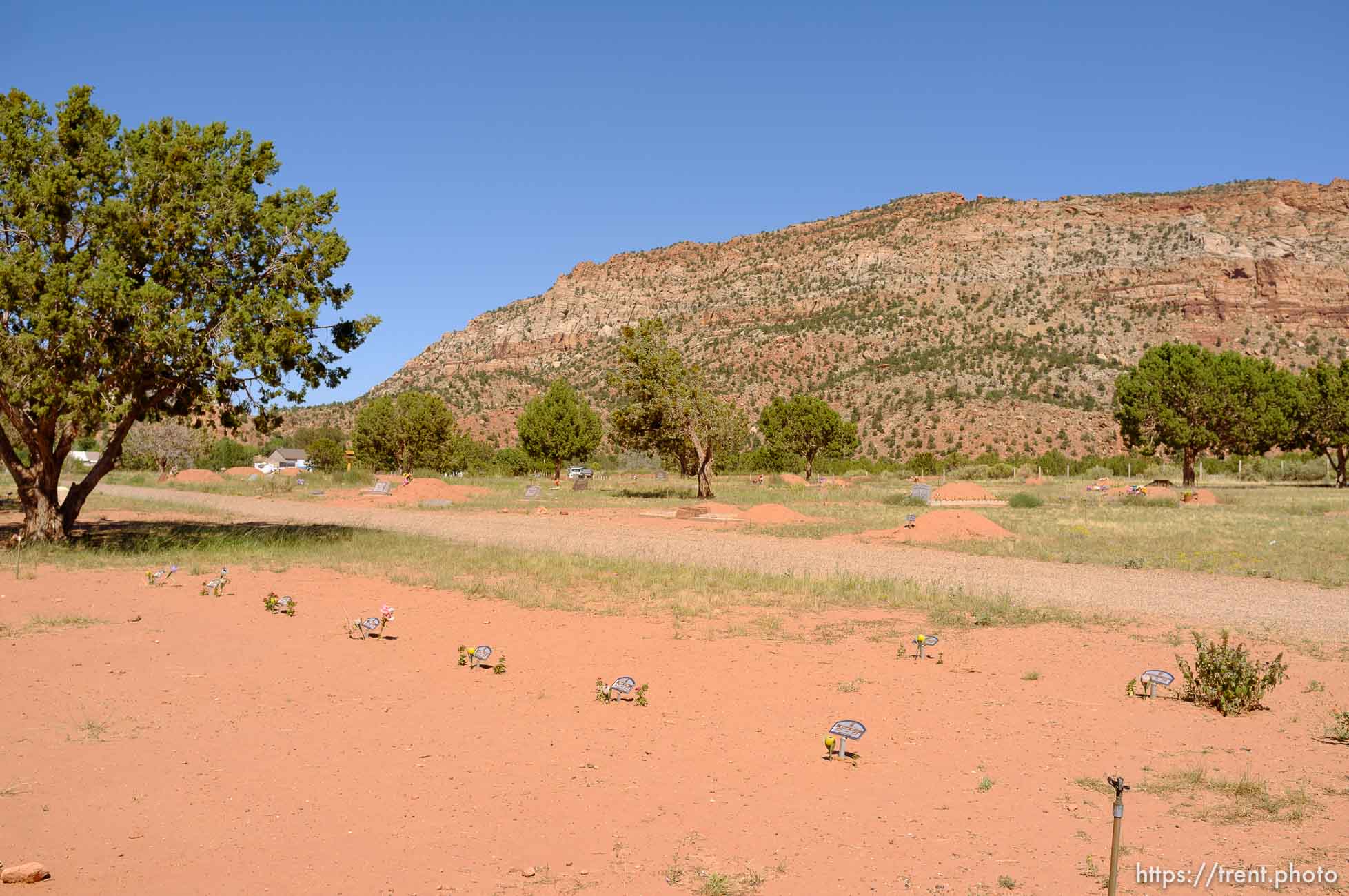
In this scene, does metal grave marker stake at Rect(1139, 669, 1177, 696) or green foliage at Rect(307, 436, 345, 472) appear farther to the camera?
green foliage at Rect(307, 436, 345, 472)

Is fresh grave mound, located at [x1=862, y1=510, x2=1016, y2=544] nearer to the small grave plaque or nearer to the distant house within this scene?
the small grave plaque

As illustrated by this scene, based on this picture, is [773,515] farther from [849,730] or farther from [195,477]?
[195,477]

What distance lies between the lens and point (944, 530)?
85.2 feet

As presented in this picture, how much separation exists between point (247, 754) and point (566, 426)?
2160 inches

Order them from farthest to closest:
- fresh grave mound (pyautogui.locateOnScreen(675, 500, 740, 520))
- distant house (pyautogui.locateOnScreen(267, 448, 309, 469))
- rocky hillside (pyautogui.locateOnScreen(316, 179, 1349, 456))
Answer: distant house (pyautogui.locateOnScreen(267, 448, 309, 469)), rocky hillside (pyautogui.locateOnScreen(316, 179, 1349, 456)), fresh grave mound (pyautogui.locateOnScreen(675, 500, 740, 520))

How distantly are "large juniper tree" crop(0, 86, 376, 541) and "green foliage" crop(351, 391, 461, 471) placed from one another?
148 feet

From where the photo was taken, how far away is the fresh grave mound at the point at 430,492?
41750 mm

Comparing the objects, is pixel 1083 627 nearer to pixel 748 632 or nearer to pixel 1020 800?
pixel 748 632

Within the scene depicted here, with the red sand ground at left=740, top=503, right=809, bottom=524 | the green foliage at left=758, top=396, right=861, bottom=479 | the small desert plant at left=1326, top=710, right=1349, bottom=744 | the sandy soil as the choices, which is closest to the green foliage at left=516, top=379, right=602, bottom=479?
the green foliage at left=758, top=396, right=861, bottom=479

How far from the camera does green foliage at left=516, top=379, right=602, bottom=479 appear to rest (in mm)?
61844

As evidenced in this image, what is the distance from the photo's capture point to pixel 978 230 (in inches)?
4530

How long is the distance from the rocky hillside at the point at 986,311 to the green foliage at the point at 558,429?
2816 cm

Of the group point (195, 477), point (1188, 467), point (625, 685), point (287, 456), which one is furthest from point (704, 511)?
point (287, 456)

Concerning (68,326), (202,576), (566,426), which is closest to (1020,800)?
(202,576)
